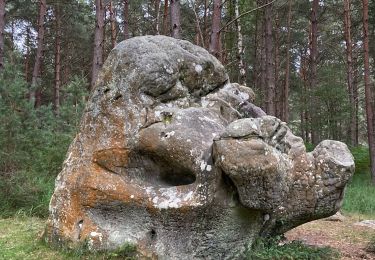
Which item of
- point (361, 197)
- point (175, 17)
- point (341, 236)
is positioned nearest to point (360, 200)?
point (361, 197)

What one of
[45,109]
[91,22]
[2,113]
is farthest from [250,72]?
[2,113]

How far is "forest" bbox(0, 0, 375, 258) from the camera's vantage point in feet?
27.9

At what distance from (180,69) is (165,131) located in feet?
3.40

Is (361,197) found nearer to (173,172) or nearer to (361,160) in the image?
(361,160)

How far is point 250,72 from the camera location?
1039 inches

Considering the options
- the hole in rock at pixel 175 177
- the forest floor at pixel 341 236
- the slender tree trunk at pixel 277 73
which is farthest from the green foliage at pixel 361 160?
the hole in rock at pixel 175 177

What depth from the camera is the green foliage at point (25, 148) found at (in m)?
7.84

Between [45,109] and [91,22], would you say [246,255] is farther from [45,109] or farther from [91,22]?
[91,22]

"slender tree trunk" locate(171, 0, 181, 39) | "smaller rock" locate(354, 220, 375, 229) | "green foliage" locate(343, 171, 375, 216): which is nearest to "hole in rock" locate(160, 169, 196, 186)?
"slender tree trunk" locate(171, 0, 181, 39)

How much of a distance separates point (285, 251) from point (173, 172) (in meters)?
1.50

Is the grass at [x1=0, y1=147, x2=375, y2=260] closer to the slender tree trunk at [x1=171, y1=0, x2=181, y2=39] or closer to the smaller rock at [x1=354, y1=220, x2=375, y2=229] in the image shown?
Answer: the smaller rock at [x1=354, y1=220, x2=375, y2=229]

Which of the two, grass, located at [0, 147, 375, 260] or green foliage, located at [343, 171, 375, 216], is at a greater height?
grass, located at [0, 147, 375, 260]

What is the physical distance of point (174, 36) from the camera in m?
8.70

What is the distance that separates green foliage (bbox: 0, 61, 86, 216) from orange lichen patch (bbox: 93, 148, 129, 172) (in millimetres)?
3001
